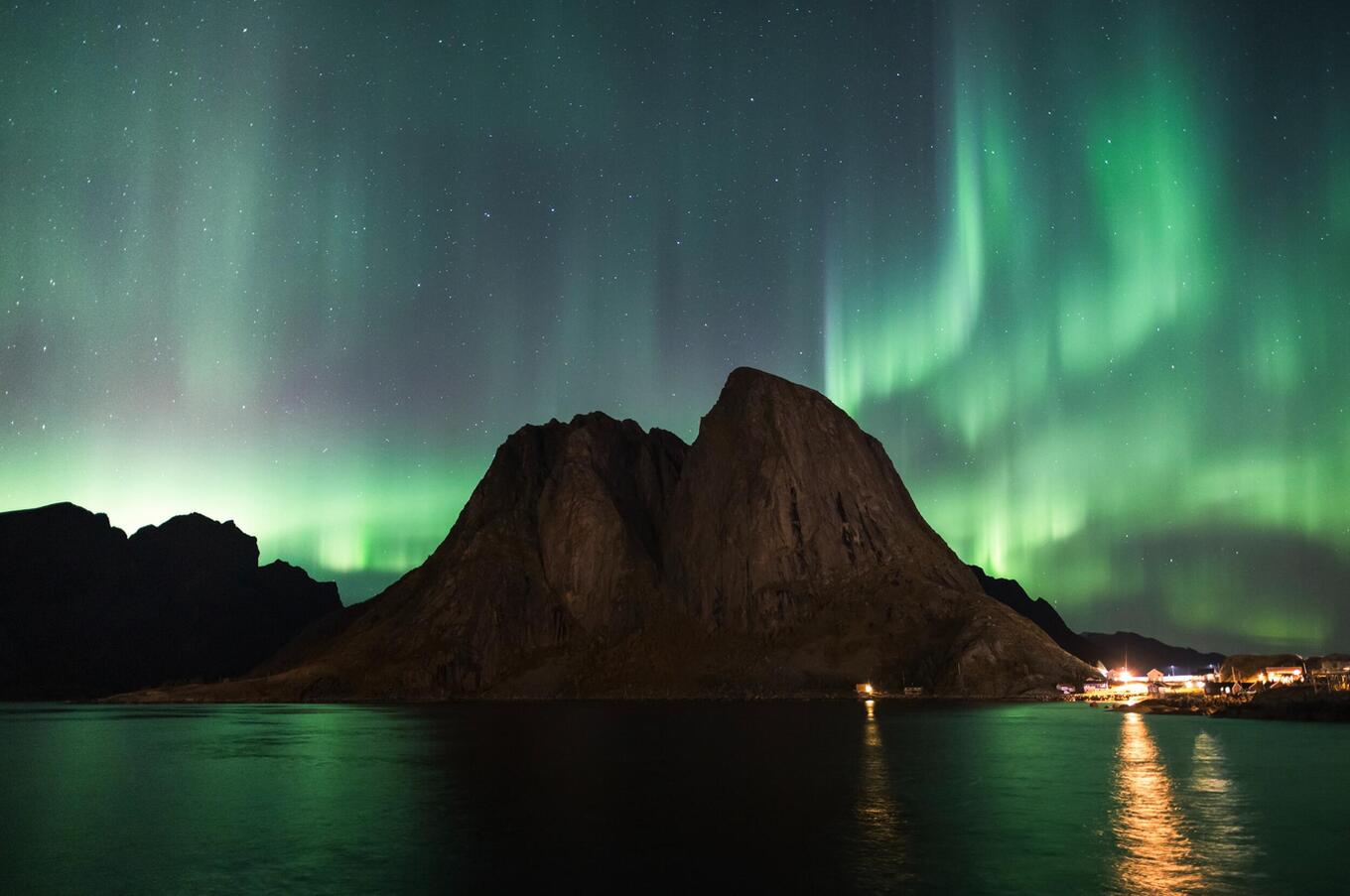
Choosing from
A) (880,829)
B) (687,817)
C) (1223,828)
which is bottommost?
(1223,828)

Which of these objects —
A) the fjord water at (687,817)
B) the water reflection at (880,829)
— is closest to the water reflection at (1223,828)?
the fjord water at (687,817)

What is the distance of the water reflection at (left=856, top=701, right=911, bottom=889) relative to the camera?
3703 centimetres

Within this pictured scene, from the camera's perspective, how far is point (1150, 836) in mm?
45375

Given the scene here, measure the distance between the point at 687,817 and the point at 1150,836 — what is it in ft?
72.4

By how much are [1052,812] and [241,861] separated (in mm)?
40355

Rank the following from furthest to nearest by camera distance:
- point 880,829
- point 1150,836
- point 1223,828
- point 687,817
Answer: point 687,817
point 1223,828
point 880,829
point 1150,836

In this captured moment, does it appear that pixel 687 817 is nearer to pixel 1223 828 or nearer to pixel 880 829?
pixel 880 829

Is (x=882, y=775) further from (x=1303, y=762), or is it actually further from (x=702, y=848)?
(x=1303, y=762)

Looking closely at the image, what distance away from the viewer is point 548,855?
40781 mm

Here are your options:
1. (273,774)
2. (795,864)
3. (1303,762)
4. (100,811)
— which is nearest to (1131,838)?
(795,864)

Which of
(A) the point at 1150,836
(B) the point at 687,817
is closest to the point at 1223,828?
(A) the point at 1150,836

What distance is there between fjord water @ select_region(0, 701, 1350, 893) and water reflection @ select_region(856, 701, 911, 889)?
21 cm

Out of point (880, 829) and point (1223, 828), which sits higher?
point (880, 829)

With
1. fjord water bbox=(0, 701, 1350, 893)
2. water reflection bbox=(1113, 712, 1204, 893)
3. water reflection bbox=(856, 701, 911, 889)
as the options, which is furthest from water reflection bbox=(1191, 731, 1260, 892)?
water reflection bbox=(856, 701, 911, 889)
